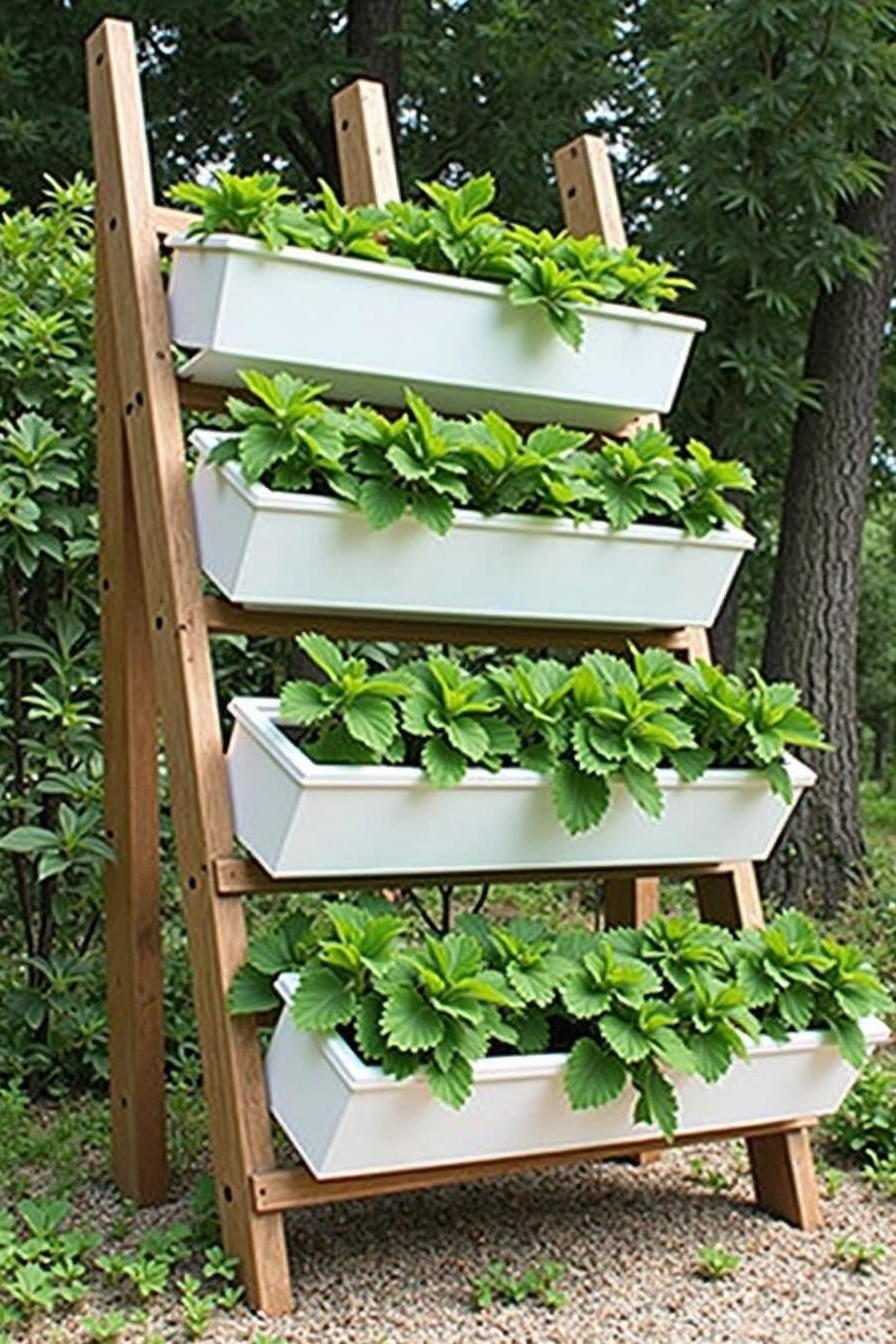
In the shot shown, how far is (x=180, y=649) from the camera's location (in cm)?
214

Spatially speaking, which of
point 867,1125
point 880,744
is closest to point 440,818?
point 867,1125

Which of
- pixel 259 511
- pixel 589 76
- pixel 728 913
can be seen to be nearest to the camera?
pixel 259 511

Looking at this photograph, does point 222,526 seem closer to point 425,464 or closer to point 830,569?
point 425,464

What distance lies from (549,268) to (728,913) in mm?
1137

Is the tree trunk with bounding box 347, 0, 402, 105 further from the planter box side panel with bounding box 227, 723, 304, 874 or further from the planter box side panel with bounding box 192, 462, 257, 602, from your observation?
Result: the planter box side panel with bounding box 227, 723, 304, 874

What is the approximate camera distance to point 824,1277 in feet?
7.23

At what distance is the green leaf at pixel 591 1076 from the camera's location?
1995 millimetres

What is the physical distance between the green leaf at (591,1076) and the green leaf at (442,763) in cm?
43

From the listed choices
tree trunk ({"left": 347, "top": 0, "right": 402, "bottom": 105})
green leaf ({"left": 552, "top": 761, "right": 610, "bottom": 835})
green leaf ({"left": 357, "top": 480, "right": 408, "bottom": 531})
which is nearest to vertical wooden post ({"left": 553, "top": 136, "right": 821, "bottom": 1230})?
green leaf ({"left": 552, "top": 761, "right": 610, "bottom": 835})

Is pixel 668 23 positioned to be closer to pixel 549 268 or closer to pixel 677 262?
pixel 677 262

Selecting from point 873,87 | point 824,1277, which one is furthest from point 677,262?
point 824,1277

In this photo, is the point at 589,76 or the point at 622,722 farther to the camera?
the point at 589,76

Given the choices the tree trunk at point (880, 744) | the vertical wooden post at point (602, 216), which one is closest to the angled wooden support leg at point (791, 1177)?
the vertical wooden post at point (602, 216)

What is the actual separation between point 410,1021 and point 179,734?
0.59 m
